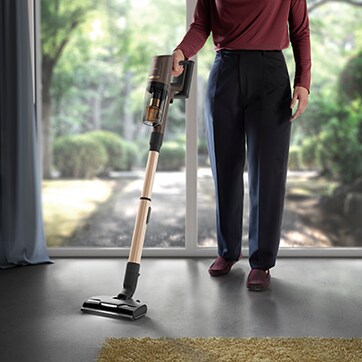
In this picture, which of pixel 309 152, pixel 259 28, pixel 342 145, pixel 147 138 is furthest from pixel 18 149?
pixel 342 145

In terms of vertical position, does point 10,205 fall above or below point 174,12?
below

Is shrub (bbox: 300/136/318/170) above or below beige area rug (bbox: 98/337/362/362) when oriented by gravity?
above

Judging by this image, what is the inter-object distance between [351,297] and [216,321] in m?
0.67

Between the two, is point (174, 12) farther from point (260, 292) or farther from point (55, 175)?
point (260, 292)

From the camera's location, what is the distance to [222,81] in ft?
10.3

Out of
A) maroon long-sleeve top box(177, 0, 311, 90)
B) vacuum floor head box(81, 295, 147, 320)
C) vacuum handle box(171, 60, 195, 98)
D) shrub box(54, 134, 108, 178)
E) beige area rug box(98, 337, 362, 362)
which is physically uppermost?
maroon long-sleeve top box(177, 0, 311, 90)

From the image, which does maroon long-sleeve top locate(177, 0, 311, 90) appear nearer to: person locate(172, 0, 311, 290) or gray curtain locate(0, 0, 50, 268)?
person locate(172, 0, 311, 290)

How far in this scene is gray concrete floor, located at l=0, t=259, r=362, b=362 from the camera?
245 cm

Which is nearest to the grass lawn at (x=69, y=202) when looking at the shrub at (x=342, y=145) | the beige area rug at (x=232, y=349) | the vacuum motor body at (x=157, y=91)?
the shrub at (x=342, y=145)

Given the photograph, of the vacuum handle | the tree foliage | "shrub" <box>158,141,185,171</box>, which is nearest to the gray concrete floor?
"shrub" <box>158,141,185,171</box>

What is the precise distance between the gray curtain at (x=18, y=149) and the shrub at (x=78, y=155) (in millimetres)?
306

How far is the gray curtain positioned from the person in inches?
34.5

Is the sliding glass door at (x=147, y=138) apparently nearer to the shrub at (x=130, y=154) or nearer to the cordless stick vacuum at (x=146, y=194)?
the shrub at (x=130, y=154)

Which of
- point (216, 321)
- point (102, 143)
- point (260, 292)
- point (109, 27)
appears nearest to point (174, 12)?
point (109, 27)
